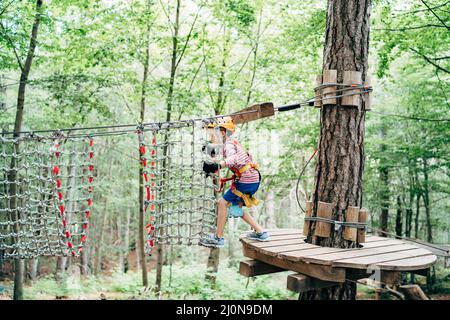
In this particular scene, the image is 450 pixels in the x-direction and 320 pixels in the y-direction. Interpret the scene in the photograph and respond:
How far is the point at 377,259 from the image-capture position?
2.30m

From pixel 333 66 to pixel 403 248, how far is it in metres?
1.49

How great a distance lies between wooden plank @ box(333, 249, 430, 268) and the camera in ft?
7.09

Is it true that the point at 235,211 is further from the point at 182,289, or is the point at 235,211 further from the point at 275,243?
the point at 182,289

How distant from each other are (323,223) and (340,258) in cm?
42

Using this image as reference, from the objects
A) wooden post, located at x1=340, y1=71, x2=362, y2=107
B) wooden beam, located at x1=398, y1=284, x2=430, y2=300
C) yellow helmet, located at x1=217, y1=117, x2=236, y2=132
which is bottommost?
wooden beam, located at x1=398, y1=284, x2=430, y2=300

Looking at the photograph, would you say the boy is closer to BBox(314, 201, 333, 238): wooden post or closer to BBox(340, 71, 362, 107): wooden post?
BBox(314, 201, 333, 238): wooden post

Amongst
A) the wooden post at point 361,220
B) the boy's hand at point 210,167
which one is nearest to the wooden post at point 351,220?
the wooden post at point 361,220

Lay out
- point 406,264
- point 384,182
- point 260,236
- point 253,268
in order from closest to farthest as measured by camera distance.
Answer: point 406,264
point 253,268
point 260,236
point 384,182

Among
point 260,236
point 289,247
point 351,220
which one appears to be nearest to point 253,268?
point 260,236

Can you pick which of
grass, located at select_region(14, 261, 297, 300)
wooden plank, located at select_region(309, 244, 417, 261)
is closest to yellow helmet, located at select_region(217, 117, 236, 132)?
wooden plank, located at select_region(309, 244, 417, 261)

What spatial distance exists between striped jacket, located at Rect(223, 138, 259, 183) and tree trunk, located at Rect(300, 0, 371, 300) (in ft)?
2.04

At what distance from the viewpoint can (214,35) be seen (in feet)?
21.8

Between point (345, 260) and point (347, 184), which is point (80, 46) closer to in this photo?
point (347, 184)

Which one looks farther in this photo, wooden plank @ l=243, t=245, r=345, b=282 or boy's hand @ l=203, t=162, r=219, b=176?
boy's hand @ l=203, t=162, r=219, b=176
